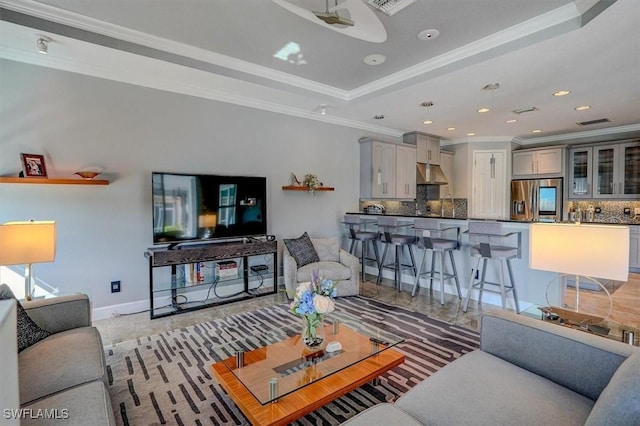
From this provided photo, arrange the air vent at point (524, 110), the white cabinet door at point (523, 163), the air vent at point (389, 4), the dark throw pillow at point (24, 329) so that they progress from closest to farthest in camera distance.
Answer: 1. the dark throw pillow at point (24, 329)
2. the air vent at point (389, 4)
3. the air vent at point (524, 110)
4. the white cabinet door at point (523, 163)

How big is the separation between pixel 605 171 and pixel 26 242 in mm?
8602

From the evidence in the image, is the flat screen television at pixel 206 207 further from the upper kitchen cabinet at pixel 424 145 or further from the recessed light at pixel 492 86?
the upper kitchen cabinet at pixel 424 145

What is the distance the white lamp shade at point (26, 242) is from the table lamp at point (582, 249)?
11.2ft

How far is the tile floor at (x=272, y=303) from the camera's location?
10.6ft

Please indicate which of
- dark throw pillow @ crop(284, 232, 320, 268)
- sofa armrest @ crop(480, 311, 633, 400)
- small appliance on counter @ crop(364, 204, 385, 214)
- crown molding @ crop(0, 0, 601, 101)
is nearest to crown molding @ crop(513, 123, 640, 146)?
small appliance on counter @ crop(364, 204, 385, 214)

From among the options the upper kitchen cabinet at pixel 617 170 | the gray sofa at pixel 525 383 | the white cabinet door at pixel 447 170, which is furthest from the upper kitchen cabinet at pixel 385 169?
the gray sofa at pixel 525 383

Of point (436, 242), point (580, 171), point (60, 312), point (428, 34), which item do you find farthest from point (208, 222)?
point (580, 171)

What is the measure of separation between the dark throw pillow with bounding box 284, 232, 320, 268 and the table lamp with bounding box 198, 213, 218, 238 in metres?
0.97

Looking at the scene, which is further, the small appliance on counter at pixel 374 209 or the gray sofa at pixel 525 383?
the small appliance on counter at pixel 374 209

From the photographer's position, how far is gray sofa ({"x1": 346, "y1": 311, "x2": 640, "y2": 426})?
1292 mm

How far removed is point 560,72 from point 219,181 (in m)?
4.05

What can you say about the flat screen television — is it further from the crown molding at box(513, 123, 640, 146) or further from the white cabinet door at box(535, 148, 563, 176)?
the crown molding at box(513, 123, 640, 146)

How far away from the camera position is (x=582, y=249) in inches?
71.6

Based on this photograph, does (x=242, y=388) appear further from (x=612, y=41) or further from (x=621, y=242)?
(x=612, y=41)
